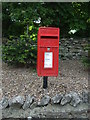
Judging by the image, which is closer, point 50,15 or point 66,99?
point 66,99

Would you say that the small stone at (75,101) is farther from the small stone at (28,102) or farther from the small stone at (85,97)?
the small stone at (28,102)

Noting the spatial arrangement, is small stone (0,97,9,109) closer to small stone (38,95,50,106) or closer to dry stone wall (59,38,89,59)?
small stone (38,95,50,106)

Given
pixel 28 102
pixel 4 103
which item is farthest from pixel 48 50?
pixel 4 103

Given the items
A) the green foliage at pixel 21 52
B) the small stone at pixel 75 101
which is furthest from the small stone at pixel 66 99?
the green foliage at pixel 21 52

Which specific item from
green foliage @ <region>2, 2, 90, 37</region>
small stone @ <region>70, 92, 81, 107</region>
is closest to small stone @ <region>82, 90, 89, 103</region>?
small stone @ <region>70, 92, 81, 107</region>

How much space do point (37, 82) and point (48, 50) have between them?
100cm

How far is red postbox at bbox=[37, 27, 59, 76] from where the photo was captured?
311 centimetres

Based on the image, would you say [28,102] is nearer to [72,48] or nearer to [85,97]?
[85,97]

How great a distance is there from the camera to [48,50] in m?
3.15

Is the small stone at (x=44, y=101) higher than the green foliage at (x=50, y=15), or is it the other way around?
the green foliage at (x=50, y=15)

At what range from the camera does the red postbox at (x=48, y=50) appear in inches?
123

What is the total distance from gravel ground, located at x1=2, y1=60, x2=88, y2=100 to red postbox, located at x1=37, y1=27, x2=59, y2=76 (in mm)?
429

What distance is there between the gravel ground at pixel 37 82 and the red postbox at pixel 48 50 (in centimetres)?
43

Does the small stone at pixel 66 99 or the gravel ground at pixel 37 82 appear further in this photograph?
the gravel ground at pixel 37 82
